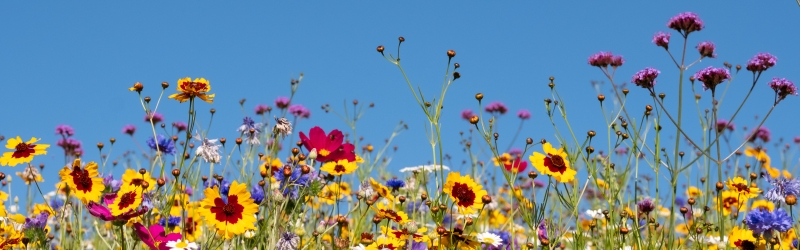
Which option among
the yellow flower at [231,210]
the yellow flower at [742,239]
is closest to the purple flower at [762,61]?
the yellow flower at [742,239]

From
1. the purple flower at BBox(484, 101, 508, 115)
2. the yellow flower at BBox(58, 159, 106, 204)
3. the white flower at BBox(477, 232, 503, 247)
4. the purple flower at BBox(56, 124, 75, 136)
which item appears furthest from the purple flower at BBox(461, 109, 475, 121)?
the yellow flower at BBox(58, 159, 106, 204)

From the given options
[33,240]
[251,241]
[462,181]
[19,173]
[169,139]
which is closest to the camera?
[462,181]

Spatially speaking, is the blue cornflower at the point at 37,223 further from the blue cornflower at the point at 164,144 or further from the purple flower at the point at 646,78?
the purple flower at the point at 646,78

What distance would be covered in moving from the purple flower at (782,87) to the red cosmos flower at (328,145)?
1.95 m

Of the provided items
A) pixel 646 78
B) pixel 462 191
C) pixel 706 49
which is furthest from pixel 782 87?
pixel 462 191

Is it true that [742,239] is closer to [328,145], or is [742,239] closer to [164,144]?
[328,145]

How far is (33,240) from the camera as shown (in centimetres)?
312

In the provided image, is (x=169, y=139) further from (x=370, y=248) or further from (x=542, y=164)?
(x=542, y=164)

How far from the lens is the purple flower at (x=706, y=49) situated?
362cm

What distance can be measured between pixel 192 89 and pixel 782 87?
2544 mm

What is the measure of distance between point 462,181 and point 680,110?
3.77 feet

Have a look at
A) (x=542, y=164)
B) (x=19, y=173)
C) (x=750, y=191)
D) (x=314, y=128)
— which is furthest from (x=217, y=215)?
(x=19, y=173)

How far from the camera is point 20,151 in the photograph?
9.13 ft

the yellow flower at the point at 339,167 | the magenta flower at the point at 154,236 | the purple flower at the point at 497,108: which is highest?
the purple flower at the point at 497,108
